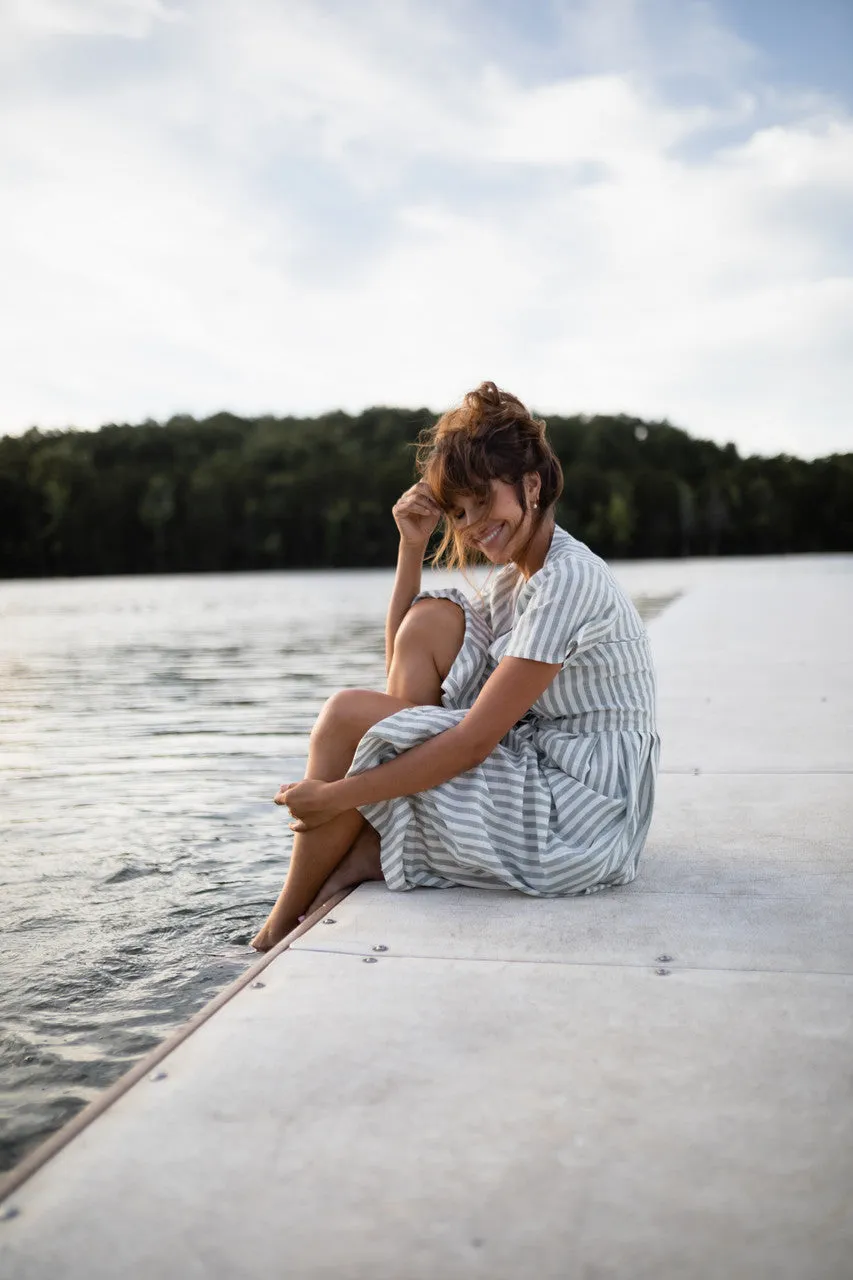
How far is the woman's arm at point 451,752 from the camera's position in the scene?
2564 mm

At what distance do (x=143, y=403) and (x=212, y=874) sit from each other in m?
74.6

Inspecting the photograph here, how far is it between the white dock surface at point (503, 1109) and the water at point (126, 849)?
19.5 inches

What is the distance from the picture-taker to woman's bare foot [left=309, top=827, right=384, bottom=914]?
283 cm

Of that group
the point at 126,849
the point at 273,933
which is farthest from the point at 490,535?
the point at 126,849

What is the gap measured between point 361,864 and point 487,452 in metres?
1.04

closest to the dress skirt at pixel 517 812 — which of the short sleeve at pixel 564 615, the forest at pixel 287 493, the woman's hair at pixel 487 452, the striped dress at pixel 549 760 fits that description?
the striped dress at pixel 549 760

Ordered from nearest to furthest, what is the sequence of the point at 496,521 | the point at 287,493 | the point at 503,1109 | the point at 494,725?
the point at 503,1109 → the point at 494,725 → the point at 496,521 → the point at 287,493

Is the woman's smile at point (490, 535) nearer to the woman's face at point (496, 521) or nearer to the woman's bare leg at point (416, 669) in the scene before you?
the woman's face at point (496, 521)

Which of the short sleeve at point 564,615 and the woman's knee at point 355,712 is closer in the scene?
the short sleeve at point 564,615

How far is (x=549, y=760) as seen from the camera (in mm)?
2762

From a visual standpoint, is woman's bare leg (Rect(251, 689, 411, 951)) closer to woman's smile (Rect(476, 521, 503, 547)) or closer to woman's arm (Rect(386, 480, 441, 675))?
woman's arm (Rect(386, 480, 441, 675))

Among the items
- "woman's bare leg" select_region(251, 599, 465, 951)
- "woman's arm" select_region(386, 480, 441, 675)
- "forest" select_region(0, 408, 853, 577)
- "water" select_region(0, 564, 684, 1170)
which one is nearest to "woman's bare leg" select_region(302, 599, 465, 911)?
"woman's bare leg" select_region(251, 599, 465, 951)

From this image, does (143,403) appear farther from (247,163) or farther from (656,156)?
(656,156)

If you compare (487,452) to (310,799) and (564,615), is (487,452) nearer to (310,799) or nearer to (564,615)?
(564,615)
